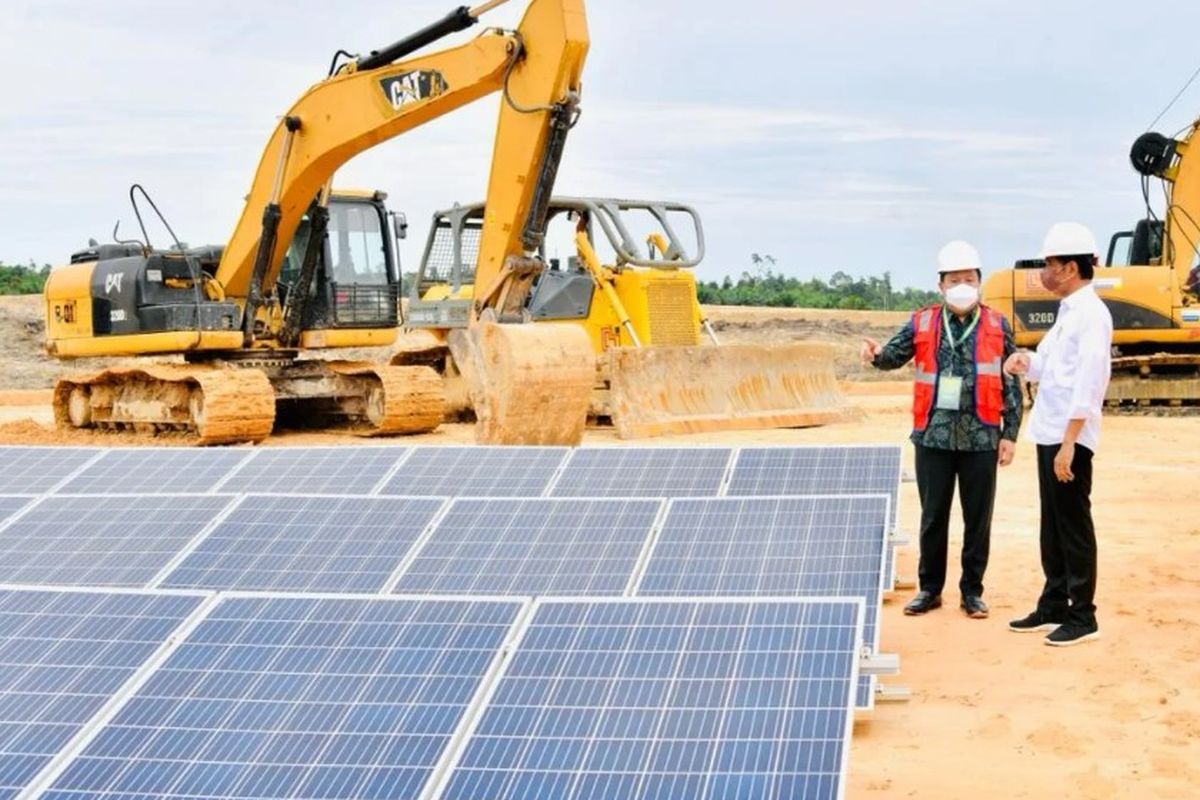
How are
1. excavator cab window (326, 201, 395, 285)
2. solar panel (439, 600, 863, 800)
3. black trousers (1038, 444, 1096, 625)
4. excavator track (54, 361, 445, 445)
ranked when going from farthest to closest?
excavator cab window (326, 201, 395, 285), excavator track (54, 361, 445, 445), black trousers (1038, 444, 1096, 625), solar panel (439, 600, 863, 800)

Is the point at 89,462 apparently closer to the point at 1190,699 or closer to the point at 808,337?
the point at 1190,699

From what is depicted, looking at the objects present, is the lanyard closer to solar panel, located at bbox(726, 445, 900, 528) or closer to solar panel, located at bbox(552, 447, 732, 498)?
solar panel, located at bbox(726, 445, 900, 528)

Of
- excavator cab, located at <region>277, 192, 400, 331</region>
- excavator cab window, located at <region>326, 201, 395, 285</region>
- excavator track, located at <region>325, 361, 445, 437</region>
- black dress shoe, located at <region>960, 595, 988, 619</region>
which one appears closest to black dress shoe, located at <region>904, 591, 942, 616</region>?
black dress shoe, located at <region>960, 595, 988, 619</region>

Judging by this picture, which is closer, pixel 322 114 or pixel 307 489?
pixel 307 489

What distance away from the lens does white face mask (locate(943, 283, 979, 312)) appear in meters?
10.1

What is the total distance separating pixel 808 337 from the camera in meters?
46.9

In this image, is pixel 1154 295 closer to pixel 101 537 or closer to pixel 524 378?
pixel 524 378

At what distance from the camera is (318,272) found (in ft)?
73.0

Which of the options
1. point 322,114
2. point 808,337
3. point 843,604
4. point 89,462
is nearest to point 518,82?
point 322,114

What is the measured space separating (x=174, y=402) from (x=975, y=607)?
1331 cm

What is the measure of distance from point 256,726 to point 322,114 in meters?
15.8

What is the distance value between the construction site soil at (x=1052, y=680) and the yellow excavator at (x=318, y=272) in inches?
250

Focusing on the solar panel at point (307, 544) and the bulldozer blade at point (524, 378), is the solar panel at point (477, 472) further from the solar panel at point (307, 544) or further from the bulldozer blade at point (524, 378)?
the bulldozer blade at point (524, 378)

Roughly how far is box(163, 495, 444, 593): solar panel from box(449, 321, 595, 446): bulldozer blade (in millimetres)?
6980
